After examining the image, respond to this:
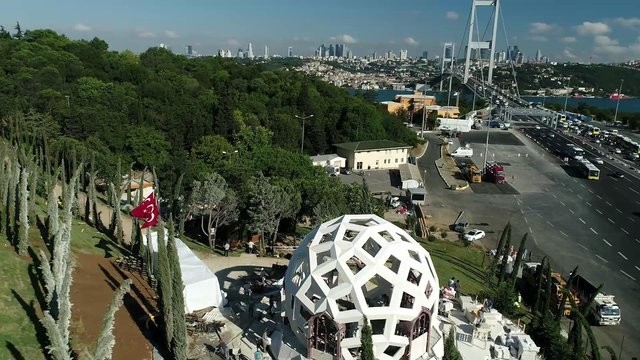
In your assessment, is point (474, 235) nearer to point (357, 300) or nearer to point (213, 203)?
point (213, 203)

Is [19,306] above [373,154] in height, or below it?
above

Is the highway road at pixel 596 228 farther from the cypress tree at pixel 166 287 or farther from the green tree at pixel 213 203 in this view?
the green tree at pixel 213 203

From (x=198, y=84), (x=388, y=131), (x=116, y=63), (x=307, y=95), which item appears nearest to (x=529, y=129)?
(x=388, y=131)

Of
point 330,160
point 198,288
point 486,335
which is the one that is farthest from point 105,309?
point 330,160

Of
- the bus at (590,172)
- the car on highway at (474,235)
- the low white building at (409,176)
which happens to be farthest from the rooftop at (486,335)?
the bus at (590,172)

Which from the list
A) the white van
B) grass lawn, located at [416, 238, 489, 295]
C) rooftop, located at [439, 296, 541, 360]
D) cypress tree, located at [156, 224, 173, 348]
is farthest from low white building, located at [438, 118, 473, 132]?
cypress tree, located at [156, 224, 173, 348]
